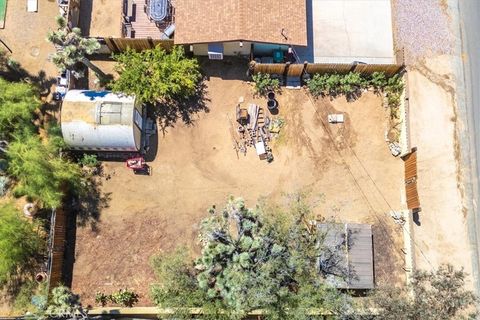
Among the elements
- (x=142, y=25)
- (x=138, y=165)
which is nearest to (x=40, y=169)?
(x=138, y=165)

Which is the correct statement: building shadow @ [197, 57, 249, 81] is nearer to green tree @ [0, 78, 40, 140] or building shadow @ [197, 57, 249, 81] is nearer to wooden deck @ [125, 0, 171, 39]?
wooden deck @ [125, 0, 171, 39]

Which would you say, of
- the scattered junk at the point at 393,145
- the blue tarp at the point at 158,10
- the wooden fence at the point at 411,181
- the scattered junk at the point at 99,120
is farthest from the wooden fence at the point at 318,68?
the scattered junk at the point at 99,120

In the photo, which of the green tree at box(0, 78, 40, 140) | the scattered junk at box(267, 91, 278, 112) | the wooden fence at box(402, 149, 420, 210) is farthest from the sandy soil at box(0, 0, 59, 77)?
the wooden fence at box(402, 149, 420, 210)

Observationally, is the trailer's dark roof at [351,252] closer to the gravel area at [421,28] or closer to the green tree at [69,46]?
the gravel area at [421,28]

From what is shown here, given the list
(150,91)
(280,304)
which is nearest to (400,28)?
(150,91)

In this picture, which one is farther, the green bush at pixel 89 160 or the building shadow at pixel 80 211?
the green bush at pixel 89 160

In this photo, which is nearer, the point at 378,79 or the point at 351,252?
the point at 351,252

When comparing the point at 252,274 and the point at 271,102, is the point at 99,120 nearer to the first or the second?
the point at 271,102
